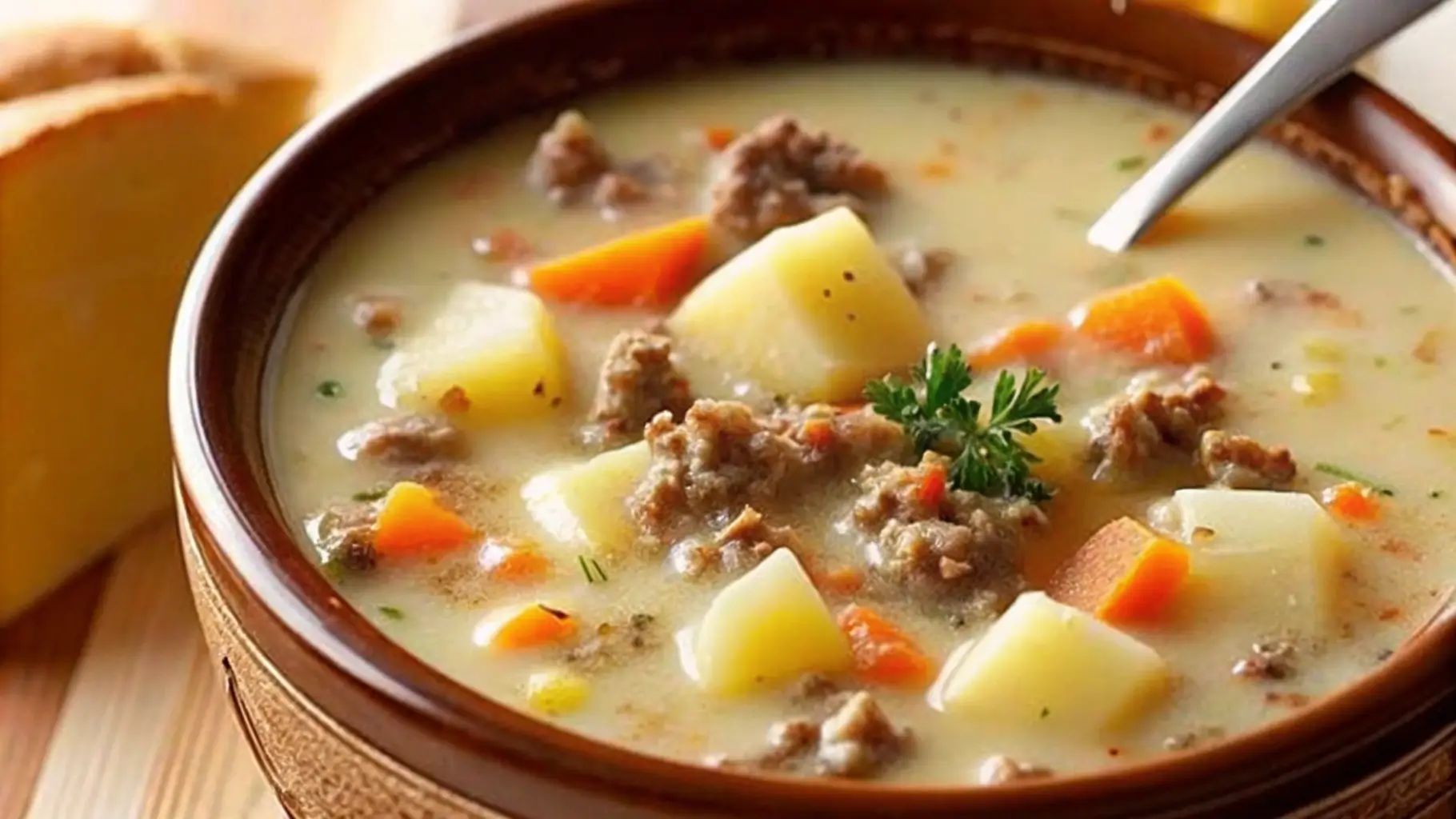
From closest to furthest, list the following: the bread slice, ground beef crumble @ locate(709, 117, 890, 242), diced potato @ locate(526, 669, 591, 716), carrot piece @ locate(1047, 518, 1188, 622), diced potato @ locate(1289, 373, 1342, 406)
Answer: diced potato @ locate(526, 669, 591, 716)
carrot piece @ locate(1047, 518, 1188, 622)
diced potato @ locate(1289, 373, 1342, 406)
ground beef crumble @ locate(709, 117, 890, 242)
the bread slice

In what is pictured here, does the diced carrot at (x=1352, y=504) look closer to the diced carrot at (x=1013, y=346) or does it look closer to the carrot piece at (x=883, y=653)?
the diced carrot at (x=1013, y=346)

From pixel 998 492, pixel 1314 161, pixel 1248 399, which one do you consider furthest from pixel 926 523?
pixel 1314 161

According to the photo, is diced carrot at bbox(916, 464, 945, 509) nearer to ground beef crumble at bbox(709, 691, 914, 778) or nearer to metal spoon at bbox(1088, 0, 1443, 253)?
ground beef crumble at bbox(709, 691, 914, 778)

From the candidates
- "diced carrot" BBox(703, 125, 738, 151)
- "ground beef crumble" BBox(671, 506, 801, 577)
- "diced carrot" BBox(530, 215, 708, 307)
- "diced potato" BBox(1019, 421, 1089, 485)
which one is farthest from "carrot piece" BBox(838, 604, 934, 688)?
"diced carrot" BBox(703, 125, 738, 151)

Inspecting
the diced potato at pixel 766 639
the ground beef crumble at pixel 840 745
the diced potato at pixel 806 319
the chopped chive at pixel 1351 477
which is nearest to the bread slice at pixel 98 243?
the diced potato at pixel 806 319

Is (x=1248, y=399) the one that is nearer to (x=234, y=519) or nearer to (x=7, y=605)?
(x=234, y=519)

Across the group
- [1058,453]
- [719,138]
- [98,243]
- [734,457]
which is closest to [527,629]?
[734,457]

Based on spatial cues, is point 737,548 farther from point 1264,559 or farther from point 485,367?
point 1264,559
